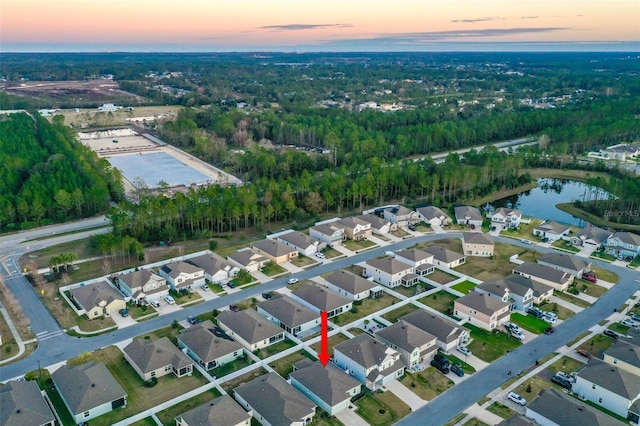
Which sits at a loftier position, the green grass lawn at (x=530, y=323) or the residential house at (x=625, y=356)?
the residential house at (x=625, y=356)

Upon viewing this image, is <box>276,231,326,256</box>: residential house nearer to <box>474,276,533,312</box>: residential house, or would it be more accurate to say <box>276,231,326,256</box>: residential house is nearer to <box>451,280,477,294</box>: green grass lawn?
<box>451,280,477,294</box>: green grass lawn

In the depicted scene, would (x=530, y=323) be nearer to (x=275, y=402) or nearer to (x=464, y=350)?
(x=464, y=350)

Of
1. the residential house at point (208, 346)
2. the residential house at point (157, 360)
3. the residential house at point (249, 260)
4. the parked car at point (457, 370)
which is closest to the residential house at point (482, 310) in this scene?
the parked car at point (457, 370)

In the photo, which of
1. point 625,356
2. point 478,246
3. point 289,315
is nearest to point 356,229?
point 478,246

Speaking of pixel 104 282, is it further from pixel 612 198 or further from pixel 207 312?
pixel 612 198

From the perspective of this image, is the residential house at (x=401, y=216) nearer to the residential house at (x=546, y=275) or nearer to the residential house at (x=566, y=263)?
the residential house at (x=546, y=275)

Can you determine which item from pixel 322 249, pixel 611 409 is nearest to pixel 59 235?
pixel 322 249

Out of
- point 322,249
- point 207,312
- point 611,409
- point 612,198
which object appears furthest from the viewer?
point 612,198
